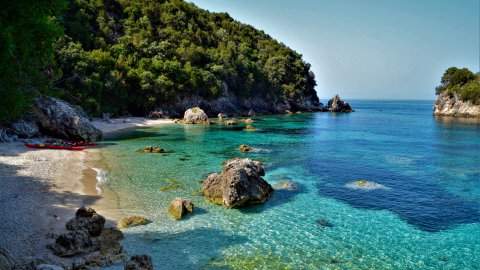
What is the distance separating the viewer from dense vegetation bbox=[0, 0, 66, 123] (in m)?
8.88

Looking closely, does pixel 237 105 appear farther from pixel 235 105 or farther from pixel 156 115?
pixel 156 115

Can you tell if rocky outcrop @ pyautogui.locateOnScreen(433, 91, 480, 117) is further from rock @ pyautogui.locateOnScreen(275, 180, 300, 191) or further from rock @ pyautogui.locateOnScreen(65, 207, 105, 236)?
rock @ pyautogui.locateOnScreen(65, 207, 105, 236)

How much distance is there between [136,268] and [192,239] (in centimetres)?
378

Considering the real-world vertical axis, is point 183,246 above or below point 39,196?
below

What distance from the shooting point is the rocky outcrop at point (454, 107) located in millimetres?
104956

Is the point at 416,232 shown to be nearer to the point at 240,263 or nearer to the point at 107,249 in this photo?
the point at 240,263

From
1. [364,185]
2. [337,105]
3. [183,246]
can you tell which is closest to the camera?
[183,246]

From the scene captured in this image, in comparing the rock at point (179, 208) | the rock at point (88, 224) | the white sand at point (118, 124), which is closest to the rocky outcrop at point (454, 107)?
the white sand at point (118, 124)

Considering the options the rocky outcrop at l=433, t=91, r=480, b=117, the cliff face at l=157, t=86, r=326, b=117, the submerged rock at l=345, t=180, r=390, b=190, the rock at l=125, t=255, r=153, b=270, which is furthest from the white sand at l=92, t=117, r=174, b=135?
the rocky outcrop at l=433, t=91, r=480, b=117

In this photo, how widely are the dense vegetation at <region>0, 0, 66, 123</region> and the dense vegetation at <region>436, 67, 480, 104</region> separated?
122 meters

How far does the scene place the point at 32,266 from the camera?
10.1 m

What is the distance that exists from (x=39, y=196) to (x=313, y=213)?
15039 mm

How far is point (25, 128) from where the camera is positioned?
34656mm

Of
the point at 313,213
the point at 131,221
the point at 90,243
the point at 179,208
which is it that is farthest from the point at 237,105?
the point at 90,243
